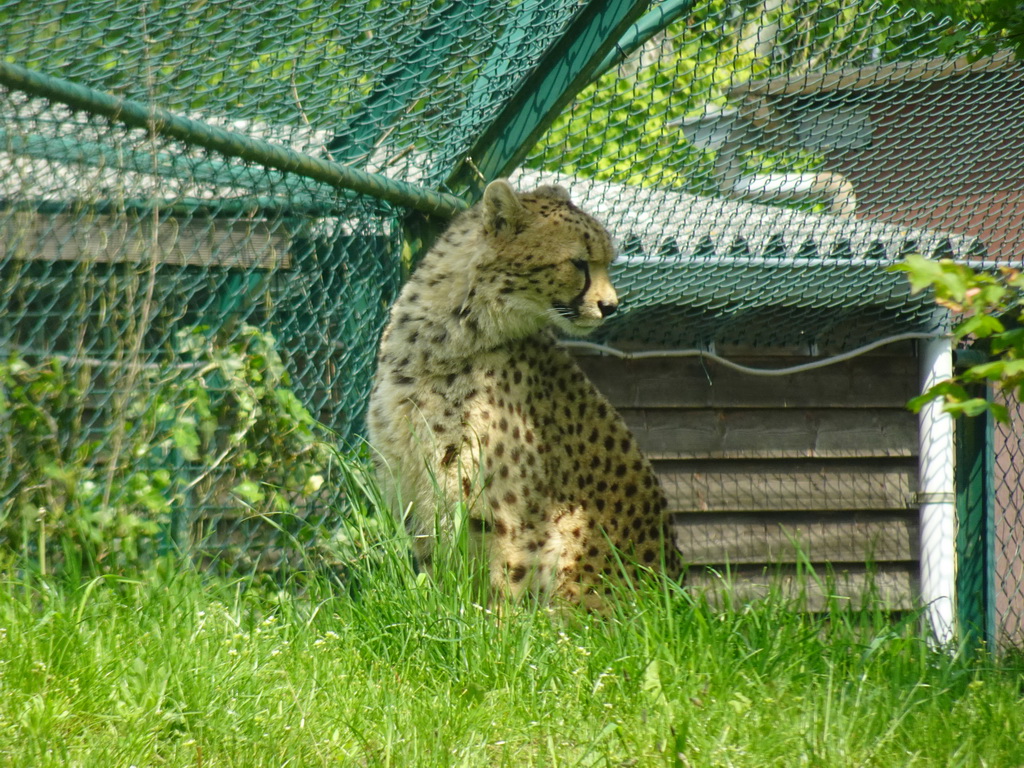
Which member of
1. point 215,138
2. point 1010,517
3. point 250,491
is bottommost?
point 1010,517

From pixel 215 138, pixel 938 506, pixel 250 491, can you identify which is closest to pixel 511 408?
pixel 250 491

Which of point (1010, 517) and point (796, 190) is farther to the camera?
point (1010, 517)

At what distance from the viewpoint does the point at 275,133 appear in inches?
145

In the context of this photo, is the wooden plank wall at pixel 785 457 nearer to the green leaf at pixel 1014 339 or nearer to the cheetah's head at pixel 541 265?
the cheetah's head at pixel 541 265

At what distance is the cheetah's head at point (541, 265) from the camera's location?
11.7ft

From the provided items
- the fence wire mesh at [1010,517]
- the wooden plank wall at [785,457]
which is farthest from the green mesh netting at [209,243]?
the fence wire mesh at [1010,517]

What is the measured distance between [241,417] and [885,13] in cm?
266

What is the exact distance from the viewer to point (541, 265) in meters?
3.59

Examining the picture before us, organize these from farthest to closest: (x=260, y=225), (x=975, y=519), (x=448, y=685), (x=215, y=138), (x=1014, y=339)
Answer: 1. (x=975, y=519)
2. (x=260, y=225)
3. (x=215, y=138)
4. (x=448, y=685)
5. (x=1014, y=339)

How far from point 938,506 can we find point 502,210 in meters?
3.16

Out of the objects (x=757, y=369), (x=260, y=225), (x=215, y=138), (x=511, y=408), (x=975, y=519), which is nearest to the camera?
(x=215, y=138)

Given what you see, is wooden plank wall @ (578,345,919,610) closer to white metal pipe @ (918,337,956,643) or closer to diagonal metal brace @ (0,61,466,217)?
white metal pipe @ (918,337,956,643)

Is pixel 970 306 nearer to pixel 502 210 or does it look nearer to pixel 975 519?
pixel 502 210

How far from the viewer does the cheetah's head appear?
3580 millimetres
